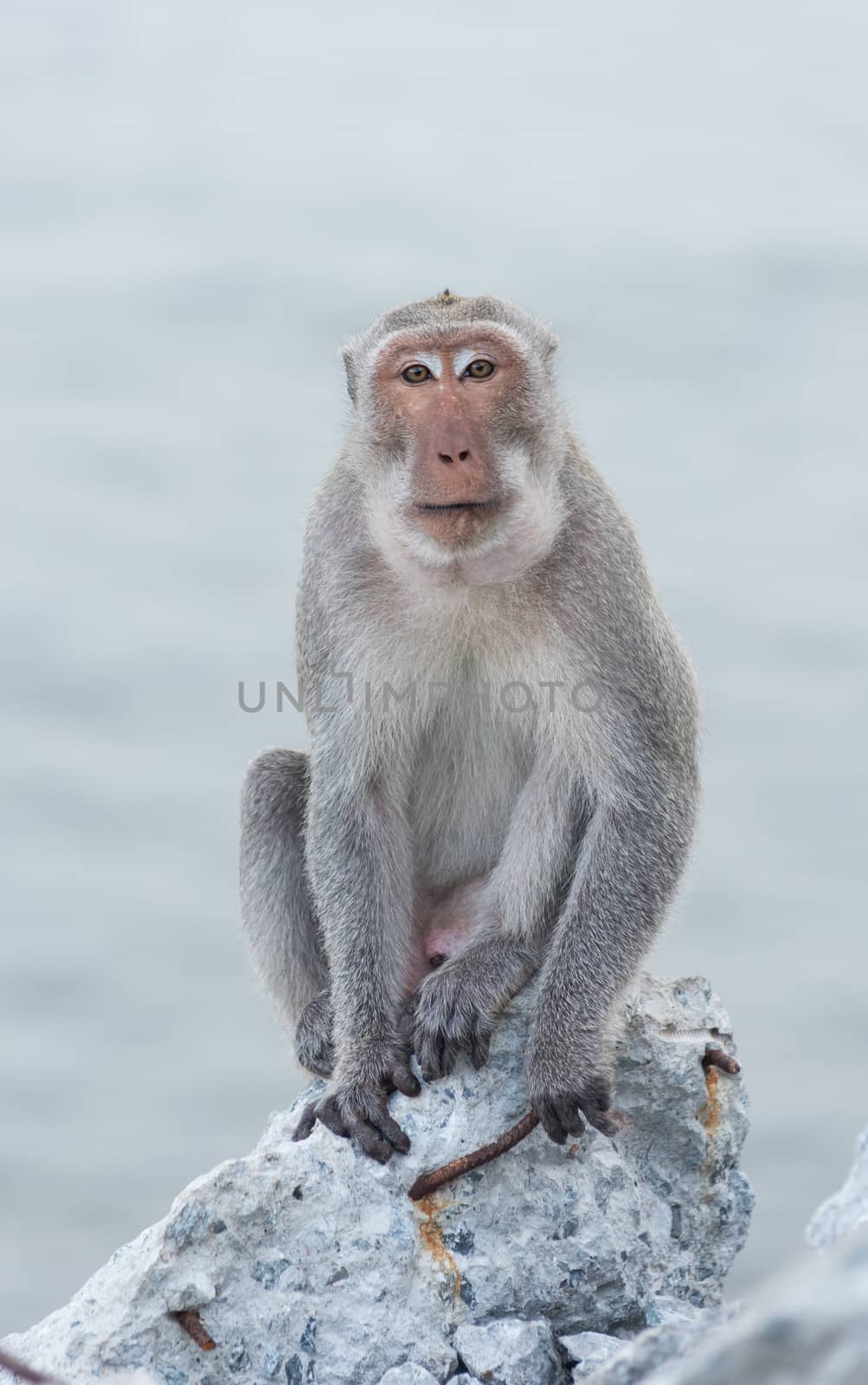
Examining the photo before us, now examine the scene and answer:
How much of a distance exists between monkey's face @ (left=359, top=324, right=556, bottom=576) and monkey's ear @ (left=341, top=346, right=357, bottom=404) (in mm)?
334

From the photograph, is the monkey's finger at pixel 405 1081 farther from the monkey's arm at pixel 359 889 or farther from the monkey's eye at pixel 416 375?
the monkey's eye at pixel 416 375

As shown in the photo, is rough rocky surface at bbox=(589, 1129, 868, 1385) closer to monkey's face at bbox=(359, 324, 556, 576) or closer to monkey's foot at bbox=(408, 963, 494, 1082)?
monkey's foot at bbox=(408, 963, 494, 1082)

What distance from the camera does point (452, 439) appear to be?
4.69m

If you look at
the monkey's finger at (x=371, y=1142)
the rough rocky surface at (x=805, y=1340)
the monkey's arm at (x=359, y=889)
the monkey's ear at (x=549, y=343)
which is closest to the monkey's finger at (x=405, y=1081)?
the monkey's arm at (x=359, y=889)

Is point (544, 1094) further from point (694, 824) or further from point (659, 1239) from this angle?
point (694, 824)

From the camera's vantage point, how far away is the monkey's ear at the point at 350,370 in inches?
214

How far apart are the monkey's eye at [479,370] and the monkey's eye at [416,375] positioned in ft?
0.39

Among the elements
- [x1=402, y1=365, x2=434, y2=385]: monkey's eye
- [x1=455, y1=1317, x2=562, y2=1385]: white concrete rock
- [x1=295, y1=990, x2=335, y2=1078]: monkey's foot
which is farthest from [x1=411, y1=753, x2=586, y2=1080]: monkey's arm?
[x1=402, y1=365, x2=434, y2=385]: monkey's eye

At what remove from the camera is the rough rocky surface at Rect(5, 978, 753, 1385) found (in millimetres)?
4246

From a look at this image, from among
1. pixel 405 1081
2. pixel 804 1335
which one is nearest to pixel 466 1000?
pixel 405 1081

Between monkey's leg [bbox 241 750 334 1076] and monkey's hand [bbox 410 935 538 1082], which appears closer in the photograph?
monkey's hand [bbox 410 935 538 1082]

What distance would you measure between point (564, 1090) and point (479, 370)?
2.12 meters

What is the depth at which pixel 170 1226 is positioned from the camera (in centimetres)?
428

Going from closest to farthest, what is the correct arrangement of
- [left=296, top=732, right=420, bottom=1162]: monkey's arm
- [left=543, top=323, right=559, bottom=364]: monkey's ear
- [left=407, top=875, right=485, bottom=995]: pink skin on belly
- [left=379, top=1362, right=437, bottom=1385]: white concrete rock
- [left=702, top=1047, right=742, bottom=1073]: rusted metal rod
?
[left=379, top=1362, right=437, bottom=1385]: white concrete rock, [left=702, top=1047, right=742, bottom=1073]: rusted metal rod, [left=296, top=732, right=420, bottom=1162]: monkey's arm, [left=543, top=323, right=559, bottom=364]: monkey's ear, [left=407, top=875, right=485, bottom=995]: pink skin on belly
